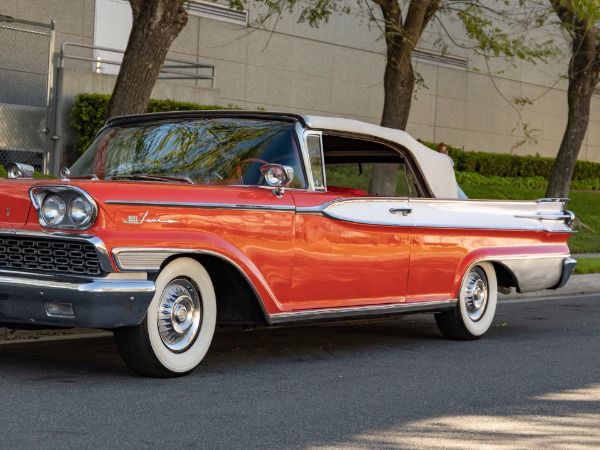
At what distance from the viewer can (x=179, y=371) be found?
6.90 m

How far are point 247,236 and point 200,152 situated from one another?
921mm

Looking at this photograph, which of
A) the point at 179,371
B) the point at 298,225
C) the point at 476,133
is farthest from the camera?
the point at 476,133

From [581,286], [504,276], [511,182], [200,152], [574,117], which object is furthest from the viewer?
[511,182]

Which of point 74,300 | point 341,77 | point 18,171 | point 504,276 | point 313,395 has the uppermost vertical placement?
point 341,77

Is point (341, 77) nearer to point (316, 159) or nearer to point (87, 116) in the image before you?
point (87, 116)

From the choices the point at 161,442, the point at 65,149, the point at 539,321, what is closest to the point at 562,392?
the point at 161,442

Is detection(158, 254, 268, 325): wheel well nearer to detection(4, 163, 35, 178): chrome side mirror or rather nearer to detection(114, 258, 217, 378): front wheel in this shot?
detection(114, 258, 217, 378): front wheel

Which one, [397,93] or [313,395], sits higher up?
[397,93]

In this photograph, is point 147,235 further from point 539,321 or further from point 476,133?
point 476,133

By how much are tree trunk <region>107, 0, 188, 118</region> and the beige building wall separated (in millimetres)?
8260

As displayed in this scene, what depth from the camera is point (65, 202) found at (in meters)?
6.40

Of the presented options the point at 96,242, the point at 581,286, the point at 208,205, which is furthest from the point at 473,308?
the point at 581,286

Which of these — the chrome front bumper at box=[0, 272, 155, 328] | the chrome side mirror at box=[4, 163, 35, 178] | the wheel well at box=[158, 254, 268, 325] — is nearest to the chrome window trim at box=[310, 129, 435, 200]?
the wheel well at box=[158, 254, 268, 325]

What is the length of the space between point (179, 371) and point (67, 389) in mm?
763
